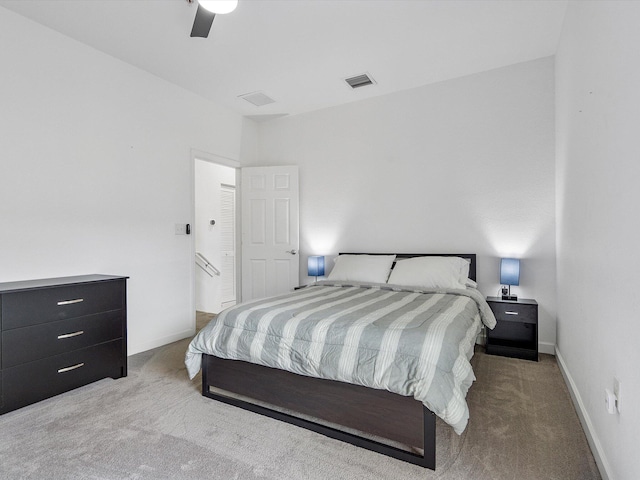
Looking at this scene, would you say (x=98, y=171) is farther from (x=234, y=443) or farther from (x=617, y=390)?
(x=617, y=390)

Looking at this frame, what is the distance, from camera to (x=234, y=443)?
1.92m

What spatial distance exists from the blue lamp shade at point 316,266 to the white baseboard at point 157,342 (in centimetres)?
154

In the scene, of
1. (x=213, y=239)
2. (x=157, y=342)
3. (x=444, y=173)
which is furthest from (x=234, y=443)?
(x=213, y=239)

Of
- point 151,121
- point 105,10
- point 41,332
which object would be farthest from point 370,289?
point 105,10

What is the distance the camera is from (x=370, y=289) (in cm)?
339

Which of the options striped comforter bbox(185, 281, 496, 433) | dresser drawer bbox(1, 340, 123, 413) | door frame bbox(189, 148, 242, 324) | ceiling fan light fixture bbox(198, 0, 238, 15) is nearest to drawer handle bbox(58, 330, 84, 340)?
dresser drawer bbox(1, 340, 123, 413)

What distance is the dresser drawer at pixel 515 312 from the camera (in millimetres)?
3230

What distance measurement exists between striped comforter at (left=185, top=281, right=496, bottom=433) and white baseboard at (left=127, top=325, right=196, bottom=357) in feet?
4.27

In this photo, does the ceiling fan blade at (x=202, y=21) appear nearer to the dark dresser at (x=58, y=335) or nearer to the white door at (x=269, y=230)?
the dark dresser at (x=58, y=335)

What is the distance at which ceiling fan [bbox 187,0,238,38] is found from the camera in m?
1.92

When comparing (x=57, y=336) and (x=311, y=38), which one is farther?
(x=311, y=38)

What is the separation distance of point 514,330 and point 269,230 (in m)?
3.05

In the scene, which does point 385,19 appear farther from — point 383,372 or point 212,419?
point 212,419

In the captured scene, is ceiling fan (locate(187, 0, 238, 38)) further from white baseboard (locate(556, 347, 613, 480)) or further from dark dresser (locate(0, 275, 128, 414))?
white baseboard (locate(556, 347, 613, 480))
